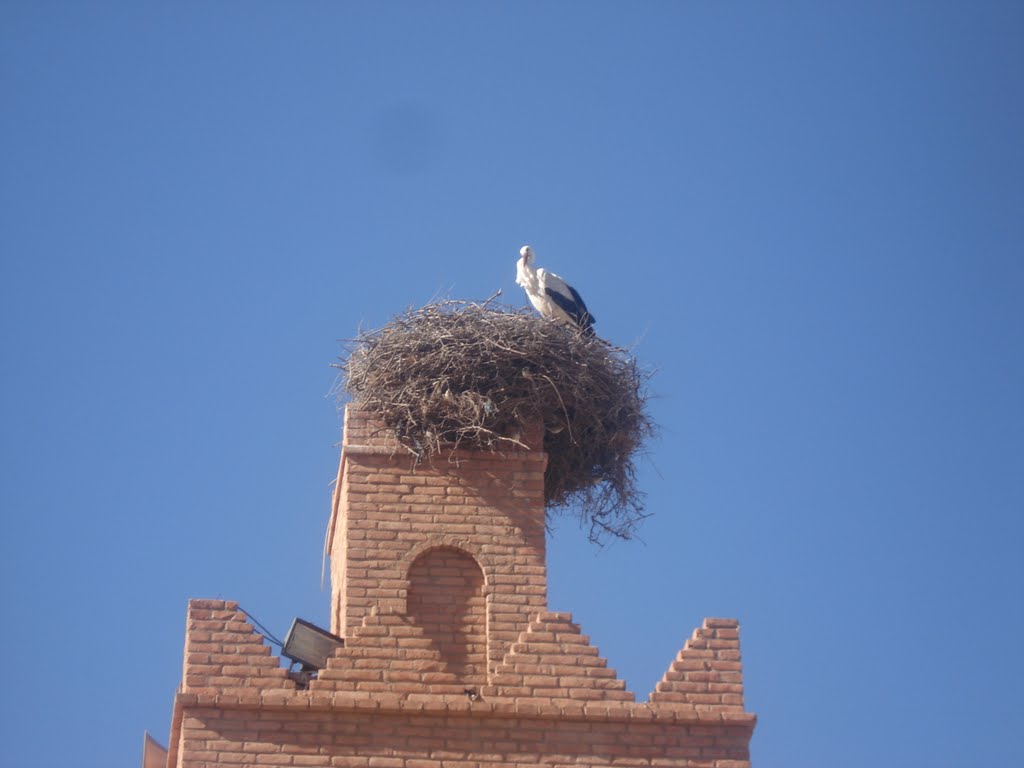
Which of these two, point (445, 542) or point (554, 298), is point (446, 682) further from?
point (554, 298)

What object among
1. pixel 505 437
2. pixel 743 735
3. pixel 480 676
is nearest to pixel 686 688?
pixel 743 735

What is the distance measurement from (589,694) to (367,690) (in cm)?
149

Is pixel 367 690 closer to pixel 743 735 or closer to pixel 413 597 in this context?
pixel 413 597

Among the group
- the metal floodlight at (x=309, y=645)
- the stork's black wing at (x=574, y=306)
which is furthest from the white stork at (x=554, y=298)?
the metal floodlight at (x=309, y=645)

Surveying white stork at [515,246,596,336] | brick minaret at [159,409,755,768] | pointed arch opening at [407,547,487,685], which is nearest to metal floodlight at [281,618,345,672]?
brick minaret at [159,409,755,768]

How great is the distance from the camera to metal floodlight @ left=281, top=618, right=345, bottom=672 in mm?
13500

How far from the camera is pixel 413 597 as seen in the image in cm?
1398

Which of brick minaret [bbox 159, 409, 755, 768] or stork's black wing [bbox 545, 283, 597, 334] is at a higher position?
stork's black wing [bbox 545, 283, 597, 334]

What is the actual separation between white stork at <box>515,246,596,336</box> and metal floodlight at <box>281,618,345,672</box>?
369cm

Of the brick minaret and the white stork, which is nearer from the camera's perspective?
the brick minaret

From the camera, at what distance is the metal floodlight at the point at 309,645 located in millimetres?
13500

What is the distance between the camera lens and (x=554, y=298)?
16.9m

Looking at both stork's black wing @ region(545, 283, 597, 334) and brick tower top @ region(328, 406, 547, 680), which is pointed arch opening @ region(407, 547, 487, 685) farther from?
stork's black wing @ region(545, 283, 597, 334)

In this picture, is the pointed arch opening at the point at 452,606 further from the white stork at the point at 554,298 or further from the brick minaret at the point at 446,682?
the white stork at the point at 554,298
